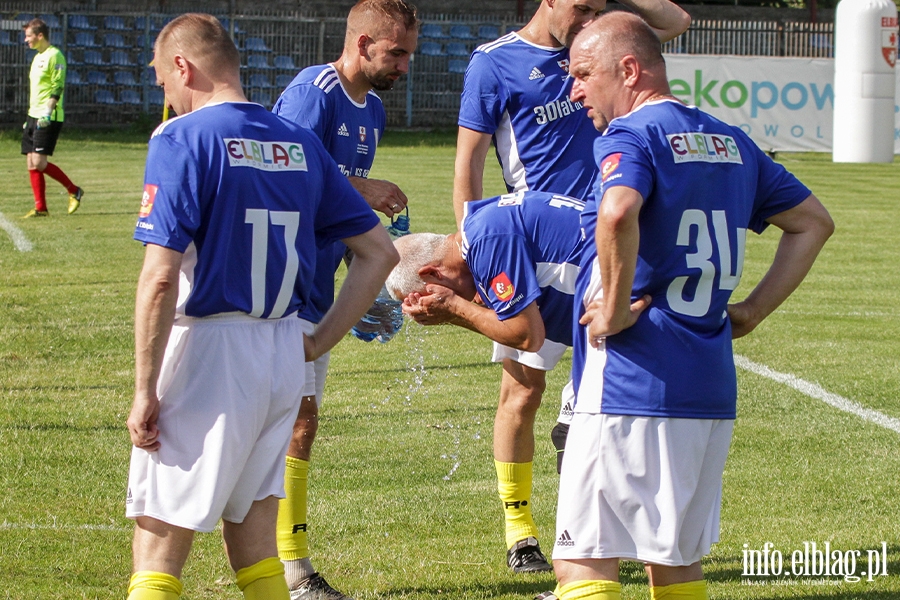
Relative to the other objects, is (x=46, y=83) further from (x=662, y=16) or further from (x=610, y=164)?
(x=610, y=164)

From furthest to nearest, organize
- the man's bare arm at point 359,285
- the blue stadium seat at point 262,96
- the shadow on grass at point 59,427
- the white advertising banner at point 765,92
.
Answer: the blue stadium seat at point 262,96 → the white advertising banner at point 765,92 → the shadow on grass at point 59,427 → the man's bare arm at point 359,285

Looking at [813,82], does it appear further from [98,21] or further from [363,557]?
[363,557]

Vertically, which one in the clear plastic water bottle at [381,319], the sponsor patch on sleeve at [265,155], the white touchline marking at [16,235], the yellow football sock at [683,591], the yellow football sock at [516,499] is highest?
the sponsor patch on sleeve at [265,155]

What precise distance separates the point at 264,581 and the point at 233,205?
41.4 inches

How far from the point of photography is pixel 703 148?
10.3ft

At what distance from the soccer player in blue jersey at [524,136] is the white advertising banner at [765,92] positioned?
2103cm

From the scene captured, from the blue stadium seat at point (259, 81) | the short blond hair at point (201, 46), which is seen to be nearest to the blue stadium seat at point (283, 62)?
the blue stadium seat at point (259, 81)

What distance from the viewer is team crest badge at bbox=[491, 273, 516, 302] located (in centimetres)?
373

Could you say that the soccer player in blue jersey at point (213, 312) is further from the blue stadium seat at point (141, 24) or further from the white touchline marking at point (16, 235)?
the blue stadium seat at point (141, 24)

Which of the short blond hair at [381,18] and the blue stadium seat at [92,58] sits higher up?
the short blond hair at [381,18]

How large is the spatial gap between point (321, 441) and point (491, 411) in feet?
3.91

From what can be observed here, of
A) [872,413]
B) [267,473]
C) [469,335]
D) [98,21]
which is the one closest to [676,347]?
[267,473]

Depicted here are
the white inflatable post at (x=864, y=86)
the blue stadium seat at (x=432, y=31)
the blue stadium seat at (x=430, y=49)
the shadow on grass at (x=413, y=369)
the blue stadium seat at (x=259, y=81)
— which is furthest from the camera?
the blue stadium seat at (x=432, y=31)

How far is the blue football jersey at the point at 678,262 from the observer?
3115 mm
